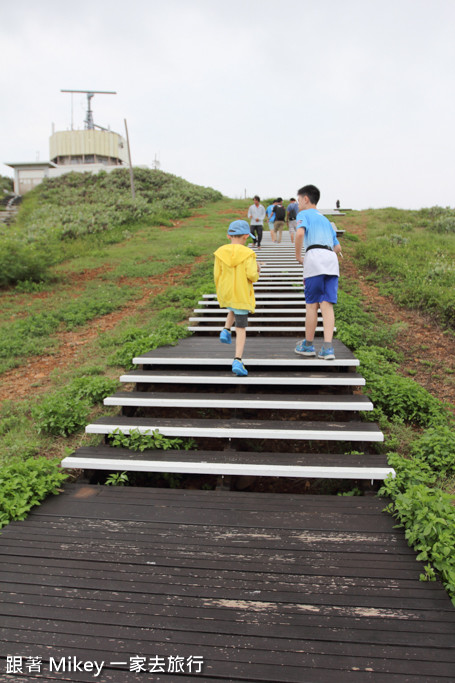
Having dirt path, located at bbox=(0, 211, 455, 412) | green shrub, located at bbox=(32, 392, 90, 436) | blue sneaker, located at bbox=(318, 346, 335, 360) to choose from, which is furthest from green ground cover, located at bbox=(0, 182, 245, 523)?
blue sneaker, located at bbox=(318, 346, 335, 360)

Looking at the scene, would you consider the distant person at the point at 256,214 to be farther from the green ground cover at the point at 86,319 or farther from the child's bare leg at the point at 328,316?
the child's bare leg at the point at 328,316

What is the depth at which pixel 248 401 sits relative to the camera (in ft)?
13.4

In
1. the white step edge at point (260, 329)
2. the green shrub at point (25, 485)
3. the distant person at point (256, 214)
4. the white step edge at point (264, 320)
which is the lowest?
the green shrub at point (25, 485)

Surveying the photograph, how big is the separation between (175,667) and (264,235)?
16.1 m

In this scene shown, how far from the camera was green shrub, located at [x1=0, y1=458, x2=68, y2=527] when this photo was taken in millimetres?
2783

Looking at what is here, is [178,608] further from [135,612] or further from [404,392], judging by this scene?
[404,392]

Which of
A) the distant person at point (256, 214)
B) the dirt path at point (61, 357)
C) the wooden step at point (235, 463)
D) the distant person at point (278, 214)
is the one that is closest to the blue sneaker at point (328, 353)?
the wooden step at point (235, 463)

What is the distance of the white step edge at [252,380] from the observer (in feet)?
14.3

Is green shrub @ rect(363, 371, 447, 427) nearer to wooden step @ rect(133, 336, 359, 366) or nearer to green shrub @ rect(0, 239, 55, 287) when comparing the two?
wooden step @ rect(133, 336, 359, 366)

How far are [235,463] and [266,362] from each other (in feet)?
5.79

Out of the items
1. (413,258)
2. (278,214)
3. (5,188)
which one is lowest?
(413,258)

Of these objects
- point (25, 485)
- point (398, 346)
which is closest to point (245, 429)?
point (25, 485)

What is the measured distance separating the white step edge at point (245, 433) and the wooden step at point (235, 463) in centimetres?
20

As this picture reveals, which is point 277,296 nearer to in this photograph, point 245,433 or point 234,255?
point 234,255
